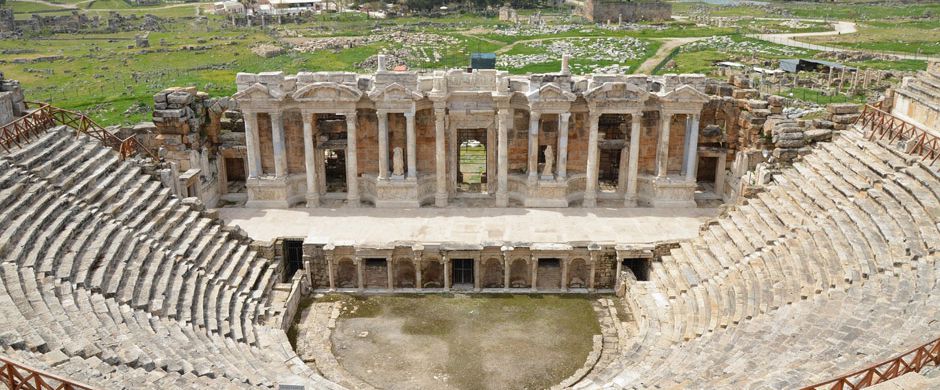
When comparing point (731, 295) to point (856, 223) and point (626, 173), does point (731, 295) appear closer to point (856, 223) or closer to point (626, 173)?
point (856, 223)

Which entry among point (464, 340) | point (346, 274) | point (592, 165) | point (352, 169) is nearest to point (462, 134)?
point (352, 169)

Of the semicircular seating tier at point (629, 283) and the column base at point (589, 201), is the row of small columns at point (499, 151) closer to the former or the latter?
the column base at point (589, 201)

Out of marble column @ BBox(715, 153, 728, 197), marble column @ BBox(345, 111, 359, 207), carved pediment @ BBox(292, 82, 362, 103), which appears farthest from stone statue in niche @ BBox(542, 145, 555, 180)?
Result: carved pediment @ BBox(292, 82, 362, 103)

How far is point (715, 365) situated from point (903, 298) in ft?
12.2

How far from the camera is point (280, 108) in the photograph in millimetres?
26703

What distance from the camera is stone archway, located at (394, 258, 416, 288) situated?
79.2ft

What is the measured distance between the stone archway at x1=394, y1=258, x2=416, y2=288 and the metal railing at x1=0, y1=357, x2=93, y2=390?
12991 millimetres

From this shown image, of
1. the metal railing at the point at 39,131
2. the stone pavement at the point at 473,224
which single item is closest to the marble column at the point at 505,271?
the stone pavement at the point at 473,224

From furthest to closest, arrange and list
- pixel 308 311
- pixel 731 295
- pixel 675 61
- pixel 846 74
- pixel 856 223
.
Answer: pixel 675 61 → pixel 846 74 → pixel 308 311 → pixel 731 295 → pixel 856 223

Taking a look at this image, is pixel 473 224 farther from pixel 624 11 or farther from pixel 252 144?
pixel 624 11

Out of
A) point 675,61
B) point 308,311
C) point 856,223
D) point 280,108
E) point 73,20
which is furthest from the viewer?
point 73,20

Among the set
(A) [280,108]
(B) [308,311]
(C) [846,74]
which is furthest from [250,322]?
(C) [846,74]

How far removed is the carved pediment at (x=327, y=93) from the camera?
26.2 metres

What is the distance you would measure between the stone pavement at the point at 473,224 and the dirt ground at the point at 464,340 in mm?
2194
